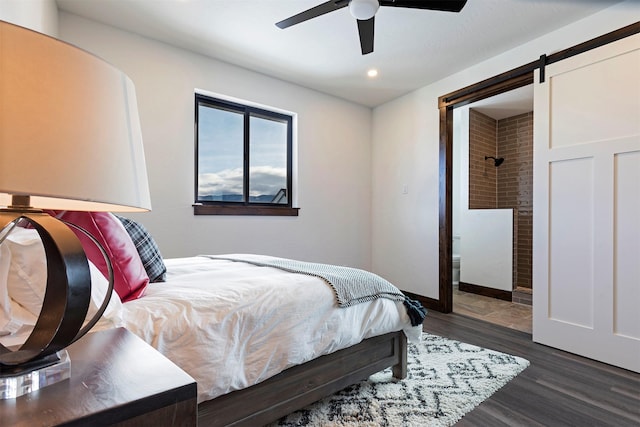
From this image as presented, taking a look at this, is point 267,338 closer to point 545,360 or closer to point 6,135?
point 6,135

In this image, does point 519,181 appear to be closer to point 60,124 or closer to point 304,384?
point 304,384

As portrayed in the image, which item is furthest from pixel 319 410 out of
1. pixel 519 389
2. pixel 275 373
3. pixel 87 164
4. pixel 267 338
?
pixel 87 164

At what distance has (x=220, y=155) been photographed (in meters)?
3.28

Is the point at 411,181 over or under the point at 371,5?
under

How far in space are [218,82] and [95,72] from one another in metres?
2.84

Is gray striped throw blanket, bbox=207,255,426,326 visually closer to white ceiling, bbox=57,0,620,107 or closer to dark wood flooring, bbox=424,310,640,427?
dark wood flooring, bbox=424,310,640,427

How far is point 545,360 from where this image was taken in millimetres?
2270

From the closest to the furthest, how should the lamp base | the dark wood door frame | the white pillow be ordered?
the lamp base, the white pillow, the dark wood door frame

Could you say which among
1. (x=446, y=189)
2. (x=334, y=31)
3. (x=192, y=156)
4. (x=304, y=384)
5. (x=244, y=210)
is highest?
(x=334, y=31)

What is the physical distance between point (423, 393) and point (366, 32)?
2250mm

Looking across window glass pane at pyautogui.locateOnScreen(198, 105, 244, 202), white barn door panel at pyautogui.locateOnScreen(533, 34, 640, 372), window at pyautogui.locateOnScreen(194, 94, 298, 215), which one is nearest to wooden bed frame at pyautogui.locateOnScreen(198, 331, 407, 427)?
white barn door panel at pyautogui.locateOnScreen(533, 34, 640, 372)

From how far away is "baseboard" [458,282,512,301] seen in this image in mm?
4035

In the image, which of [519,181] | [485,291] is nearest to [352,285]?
[485,291]

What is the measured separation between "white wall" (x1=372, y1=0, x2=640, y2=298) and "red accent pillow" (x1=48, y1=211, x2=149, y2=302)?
2.99m
